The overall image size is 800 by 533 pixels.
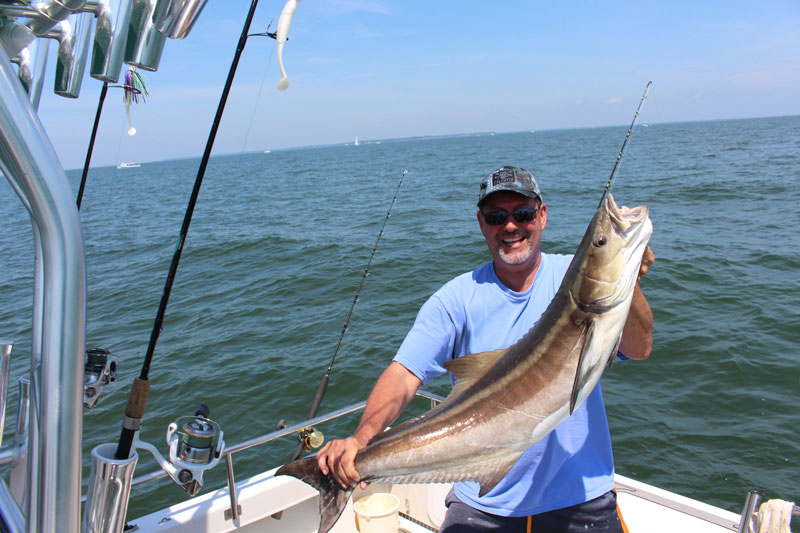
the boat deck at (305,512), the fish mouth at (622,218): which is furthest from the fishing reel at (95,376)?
the fish mouth at (622,218)

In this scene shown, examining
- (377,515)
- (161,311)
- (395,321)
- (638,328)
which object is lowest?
(395,321)

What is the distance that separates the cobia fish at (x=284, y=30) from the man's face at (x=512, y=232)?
1.40 m

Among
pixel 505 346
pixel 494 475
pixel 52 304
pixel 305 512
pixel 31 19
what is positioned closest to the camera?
pixel 52 304

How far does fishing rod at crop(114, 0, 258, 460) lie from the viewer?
6.16 ft

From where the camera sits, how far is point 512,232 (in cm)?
288

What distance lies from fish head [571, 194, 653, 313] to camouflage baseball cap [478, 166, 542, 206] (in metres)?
0.67

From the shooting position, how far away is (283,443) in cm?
→ 767

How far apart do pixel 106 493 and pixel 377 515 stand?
2808mm

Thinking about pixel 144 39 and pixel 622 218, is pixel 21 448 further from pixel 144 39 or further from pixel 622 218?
pixel 622 218

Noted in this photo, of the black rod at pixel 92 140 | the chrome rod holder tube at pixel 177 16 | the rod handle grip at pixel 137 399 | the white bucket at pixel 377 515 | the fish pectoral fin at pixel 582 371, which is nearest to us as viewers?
the chrome rod holder tube at pixel 177 16

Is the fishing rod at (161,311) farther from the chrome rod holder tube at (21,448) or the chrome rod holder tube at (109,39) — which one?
the chrome rod holder tube at (109,39)

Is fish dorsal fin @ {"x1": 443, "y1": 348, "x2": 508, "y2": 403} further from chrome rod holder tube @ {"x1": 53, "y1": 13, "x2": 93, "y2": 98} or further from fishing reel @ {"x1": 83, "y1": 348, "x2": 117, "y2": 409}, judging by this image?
chrome rod holder tube @ {"x1": 53, "y1": 13, "x2": 93, "y2": 98}

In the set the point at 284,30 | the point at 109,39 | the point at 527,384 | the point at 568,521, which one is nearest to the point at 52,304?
the point at 109,39

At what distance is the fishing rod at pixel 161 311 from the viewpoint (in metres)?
1.88
